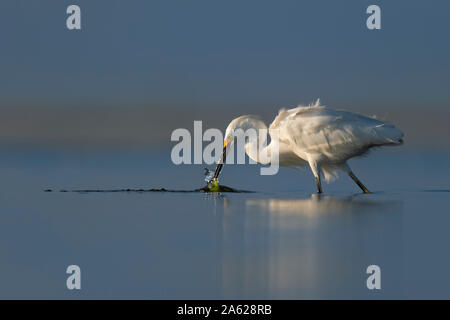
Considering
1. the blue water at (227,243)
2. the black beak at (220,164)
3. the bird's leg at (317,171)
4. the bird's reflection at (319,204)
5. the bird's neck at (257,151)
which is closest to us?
the blue water at (227,243)

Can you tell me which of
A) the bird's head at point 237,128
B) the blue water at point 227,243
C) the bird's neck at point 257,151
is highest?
the bird's head at point 237,128

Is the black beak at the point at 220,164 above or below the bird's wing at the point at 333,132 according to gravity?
below

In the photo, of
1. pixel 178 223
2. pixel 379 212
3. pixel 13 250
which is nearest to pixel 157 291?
pixel 13 250

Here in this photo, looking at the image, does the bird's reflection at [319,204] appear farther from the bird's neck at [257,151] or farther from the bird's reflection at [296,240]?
the bird's neck at [257,151]

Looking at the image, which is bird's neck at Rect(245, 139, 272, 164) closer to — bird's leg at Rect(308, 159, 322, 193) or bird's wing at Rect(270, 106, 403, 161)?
bird's wing at Rect(270, 106, 403, 161)

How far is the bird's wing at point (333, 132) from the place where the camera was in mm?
14867

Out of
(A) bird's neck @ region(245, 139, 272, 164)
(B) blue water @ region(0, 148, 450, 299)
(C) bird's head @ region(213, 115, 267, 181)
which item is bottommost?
(B) blue water @ region(0, 148, 450, 299)

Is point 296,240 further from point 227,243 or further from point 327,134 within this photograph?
point 327,134

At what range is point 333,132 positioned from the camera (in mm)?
14969

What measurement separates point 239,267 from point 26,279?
214cm

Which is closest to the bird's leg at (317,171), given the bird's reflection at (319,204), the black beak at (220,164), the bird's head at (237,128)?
the bird's reflection at (319,204)

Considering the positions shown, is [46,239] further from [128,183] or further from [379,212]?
[128,183]

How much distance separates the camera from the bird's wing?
1487 cm

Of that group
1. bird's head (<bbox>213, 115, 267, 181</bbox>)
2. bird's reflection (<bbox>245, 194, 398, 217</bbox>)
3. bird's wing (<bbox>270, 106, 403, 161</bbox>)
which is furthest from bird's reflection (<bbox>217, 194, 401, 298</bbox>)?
bird's head (<bbox>213, 115, 267, 181</bbox>)
